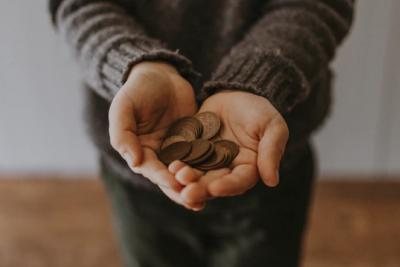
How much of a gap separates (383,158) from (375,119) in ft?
0.49

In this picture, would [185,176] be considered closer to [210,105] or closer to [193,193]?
[193,193]

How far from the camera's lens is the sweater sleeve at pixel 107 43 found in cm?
64

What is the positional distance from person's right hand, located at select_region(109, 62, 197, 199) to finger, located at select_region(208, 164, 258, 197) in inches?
1.4

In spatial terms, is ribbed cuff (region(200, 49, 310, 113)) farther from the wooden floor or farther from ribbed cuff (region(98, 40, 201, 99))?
the wooden floor

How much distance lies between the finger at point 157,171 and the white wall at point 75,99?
833mm

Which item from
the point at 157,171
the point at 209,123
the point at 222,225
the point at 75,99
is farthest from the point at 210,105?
the point at 75,99

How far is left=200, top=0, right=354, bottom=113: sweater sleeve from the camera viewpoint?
631 mm

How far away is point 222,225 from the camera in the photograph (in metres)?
0.80

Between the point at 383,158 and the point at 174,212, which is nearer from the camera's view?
the point at 174,212

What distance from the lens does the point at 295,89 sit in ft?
2.15

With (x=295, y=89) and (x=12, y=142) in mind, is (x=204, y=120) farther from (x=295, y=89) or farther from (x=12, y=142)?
(x=12, y=142)

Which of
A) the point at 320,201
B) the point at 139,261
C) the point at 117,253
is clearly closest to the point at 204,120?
the point at 139,261

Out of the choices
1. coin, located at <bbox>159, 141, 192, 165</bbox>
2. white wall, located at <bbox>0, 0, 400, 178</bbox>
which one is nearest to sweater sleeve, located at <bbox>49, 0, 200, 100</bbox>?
coin, located at <bbox>159, 141, 192, 165</bbox>

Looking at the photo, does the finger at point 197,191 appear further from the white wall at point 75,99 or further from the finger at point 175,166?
the white wall at point 75,99
